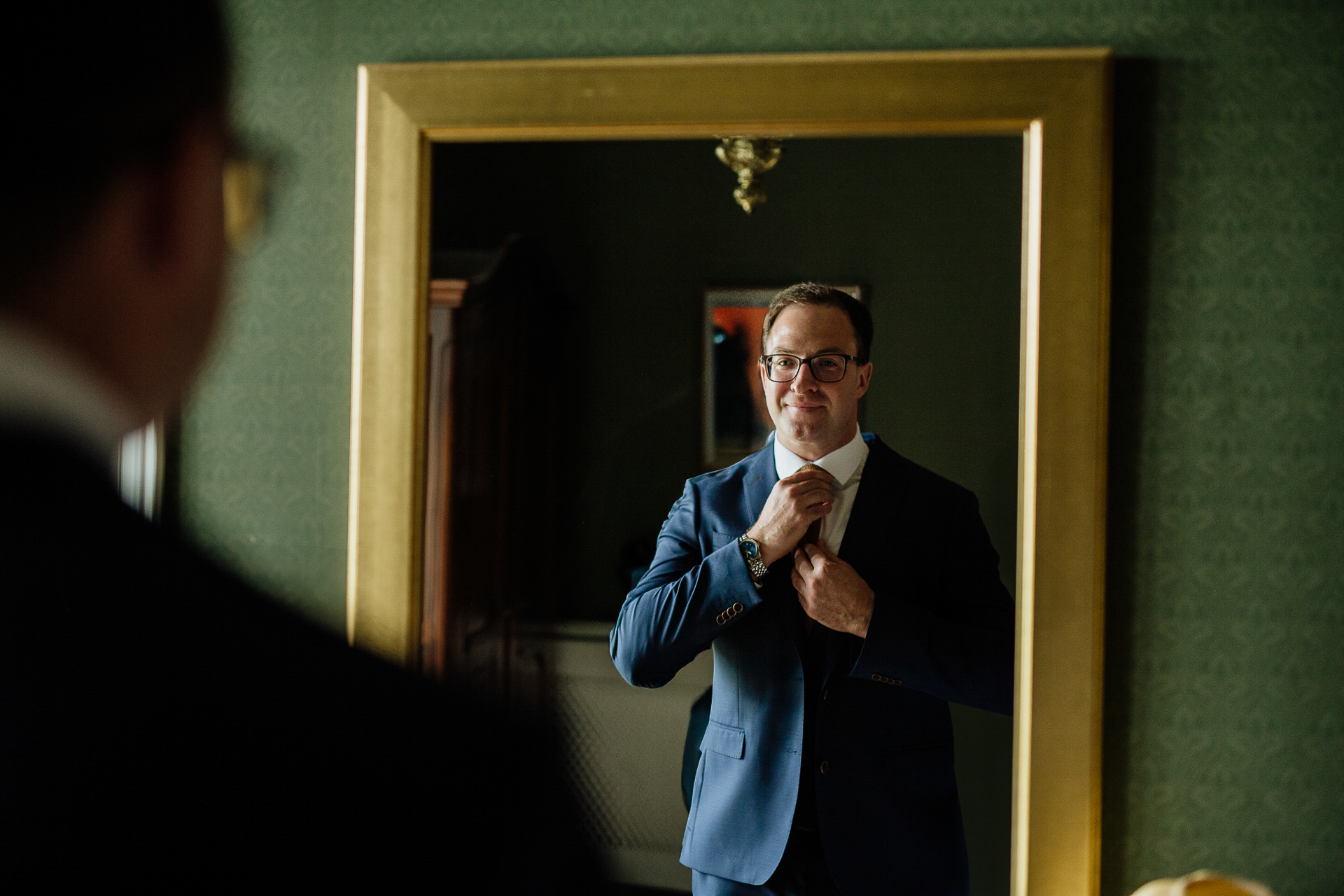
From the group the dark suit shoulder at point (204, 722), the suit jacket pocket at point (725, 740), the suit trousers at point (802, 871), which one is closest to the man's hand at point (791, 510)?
the suit jacket pocket at point (725, 740)

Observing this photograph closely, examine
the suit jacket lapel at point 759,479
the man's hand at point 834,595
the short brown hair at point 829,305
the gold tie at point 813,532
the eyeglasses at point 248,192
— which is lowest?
the man's hand at point 834,595

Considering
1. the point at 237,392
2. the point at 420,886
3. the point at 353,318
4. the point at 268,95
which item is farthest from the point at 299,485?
the point at 420,886

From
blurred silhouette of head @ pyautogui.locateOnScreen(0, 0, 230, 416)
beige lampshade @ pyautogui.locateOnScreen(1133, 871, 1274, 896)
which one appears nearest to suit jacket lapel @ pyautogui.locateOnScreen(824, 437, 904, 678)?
beige lampshade @ pyautogui.locateOnScreen(1133, 871, 1274, 896)

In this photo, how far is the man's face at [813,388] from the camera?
1.28m

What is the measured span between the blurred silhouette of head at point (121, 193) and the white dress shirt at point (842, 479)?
0.95 m

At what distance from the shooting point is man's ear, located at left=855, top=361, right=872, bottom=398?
50.1 inches

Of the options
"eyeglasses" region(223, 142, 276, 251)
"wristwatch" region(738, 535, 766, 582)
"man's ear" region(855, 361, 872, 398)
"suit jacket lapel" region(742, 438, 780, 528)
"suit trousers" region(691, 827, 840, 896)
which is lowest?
"suit trousers" region(691, 827, 840, 896)

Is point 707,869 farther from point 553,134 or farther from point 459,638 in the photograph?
point 553,134

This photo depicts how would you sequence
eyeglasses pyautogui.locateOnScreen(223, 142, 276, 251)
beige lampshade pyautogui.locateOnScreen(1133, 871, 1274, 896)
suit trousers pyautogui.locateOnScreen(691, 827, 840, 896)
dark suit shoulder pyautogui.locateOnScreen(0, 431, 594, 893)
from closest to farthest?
dark suit shoulder pyautogui.locateOnScreen(0, 431, 594, 893)
beige lampshade pyautogui.locateOnScreen(1133, 871, 1274, 896)
suit trousers pyautogui.locateOnScreen(691, 827, 840, 896)
eyeglasses pyautogui.locateOnScreen(223, 142, 276, 251)

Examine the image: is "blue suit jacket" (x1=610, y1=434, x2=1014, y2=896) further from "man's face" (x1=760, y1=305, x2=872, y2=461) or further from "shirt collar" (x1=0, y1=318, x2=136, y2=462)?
"shirt collar" (x1=0, y1=318, x2=136, y2=462)

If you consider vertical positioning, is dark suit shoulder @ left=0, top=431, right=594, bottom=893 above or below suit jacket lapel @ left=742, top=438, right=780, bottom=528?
below

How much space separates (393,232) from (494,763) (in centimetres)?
108

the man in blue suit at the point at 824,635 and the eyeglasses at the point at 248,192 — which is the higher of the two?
the eyeglasses at the point at 248,192

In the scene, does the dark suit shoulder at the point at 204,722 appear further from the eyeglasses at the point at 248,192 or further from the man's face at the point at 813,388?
the eyeglasses at the point at 248,192
